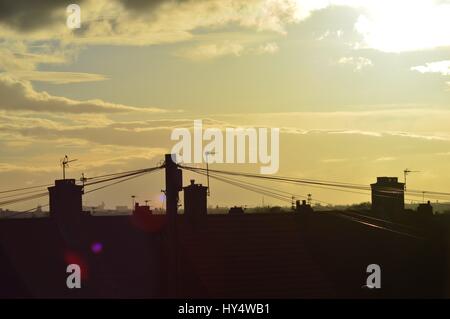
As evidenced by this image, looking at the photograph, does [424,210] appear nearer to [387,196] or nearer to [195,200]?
[387,196]

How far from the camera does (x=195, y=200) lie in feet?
111

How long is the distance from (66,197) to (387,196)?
52.2 feet

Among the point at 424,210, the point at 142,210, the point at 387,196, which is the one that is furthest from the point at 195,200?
the point at 424,210

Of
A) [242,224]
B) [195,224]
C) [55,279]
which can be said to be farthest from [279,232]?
[55,279]

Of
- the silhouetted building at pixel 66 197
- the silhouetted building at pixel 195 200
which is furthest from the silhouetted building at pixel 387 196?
the silhouetted building at pixel 66 197

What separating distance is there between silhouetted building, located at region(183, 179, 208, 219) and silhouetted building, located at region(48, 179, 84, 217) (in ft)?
15.5

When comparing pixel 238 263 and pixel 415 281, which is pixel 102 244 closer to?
pixel 238 263

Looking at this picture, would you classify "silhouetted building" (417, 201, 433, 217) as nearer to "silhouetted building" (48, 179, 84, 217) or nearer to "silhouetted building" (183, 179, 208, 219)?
"silhouetted building" (183, 179, 208, 219)

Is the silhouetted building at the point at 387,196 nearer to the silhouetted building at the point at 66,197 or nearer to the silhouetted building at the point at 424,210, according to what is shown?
the silhouetted building at the point at 424,210

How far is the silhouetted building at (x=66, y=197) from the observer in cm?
3339

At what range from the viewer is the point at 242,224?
33906mm

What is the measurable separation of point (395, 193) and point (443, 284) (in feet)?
19.5

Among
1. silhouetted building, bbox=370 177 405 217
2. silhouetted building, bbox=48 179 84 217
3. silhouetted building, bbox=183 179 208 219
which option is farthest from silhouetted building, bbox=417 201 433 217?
silhouetted building, bbox=48 179 84 217

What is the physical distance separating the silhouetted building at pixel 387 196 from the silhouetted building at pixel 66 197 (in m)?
14.7
